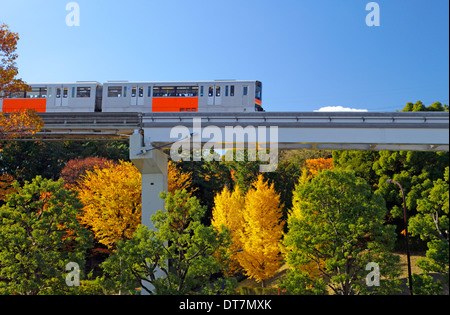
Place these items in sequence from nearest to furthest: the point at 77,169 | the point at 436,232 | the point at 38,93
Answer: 1. the point at 436,232
2. the point at 38,93
3. the point at 77,169

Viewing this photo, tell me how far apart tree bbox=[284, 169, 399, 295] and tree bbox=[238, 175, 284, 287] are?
464 inches

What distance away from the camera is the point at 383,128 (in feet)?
74.4

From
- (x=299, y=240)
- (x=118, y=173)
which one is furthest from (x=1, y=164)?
(x=299, y=240)

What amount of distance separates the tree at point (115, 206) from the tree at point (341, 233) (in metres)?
16.0

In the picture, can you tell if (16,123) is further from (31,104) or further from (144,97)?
(31,104)

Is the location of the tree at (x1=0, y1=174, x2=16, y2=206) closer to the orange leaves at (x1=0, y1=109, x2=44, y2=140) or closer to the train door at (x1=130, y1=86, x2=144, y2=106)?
the orange leaves at (x1=0, y1=109, x2=44, y2=140)

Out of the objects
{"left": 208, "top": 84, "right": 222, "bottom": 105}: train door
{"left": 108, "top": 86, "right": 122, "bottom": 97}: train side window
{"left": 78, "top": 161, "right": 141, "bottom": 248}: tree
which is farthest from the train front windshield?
{"left": 78, "top": 161, "right": 141, "bottom": 248}: tree

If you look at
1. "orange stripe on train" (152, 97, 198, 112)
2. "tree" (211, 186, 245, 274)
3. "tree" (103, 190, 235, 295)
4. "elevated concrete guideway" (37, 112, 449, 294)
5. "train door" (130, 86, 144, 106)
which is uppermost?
"train door" (130, 86, 144, 106)

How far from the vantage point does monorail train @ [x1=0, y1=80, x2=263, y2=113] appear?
31.6 m

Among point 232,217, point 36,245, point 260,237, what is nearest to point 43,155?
point 232,217

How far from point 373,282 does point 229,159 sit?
2924 cm

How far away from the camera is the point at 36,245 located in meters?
19.6

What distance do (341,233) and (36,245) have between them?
47.5ft
